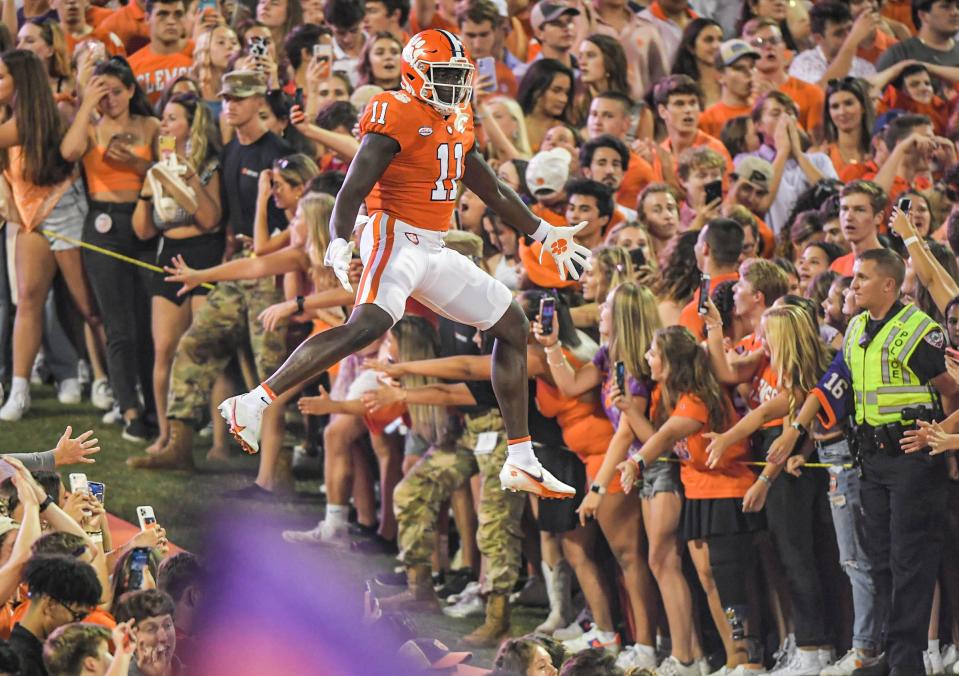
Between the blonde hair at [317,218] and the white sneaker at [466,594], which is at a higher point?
the blonde hair at [317,218]

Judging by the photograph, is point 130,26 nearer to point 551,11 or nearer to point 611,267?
point 551,11

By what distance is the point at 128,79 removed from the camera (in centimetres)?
1059

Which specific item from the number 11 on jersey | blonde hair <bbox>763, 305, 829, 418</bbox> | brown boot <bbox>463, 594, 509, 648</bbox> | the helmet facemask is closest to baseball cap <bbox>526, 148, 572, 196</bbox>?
blonde hair <bbox>763, 305, 829, 418</bbox>

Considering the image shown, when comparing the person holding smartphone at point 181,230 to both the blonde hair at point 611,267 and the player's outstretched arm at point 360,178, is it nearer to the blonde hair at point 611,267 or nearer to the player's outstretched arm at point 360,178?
the blonde hair at point 611,267

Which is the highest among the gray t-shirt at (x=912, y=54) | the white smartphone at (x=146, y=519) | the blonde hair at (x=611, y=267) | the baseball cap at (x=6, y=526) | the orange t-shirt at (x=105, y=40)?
the gray t-shirt at (x=912, y=54)

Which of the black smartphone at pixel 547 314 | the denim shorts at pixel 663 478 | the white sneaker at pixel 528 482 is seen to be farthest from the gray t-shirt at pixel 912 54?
the white sneaker at pixel 528 482

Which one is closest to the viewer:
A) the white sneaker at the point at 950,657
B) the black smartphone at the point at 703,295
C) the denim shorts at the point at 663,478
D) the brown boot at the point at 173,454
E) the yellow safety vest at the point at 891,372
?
the yellow safety vest at the point at 891,372

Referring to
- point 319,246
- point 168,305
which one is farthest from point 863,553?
point 168,305

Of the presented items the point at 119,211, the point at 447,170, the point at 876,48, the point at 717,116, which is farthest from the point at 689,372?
the point at 876,48

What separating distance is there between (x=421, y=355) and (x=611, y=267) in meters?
1.24

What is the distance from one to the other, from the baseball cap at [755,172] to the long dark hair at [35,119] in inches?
160

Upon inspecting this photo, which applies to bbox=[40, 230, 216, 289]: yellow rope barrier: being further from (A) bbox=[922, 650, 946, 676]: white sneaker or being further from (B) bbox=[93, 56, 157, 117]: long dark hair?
(A) bbox=[922, 650, 946, 676]: white sneaker

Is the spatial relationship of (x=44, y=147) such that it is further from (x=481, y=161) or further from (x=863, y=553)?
(x=863, y=553)

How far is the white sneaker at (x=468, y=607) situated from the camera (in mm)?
9516
